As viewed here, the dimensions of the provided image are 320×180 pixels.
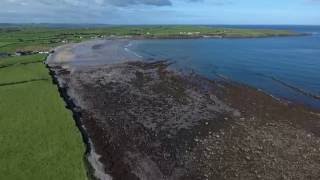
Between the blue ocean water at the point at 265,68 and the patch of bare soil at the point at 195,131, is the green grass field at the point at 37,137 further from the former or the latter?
the blue ocean water at the point at 265,68

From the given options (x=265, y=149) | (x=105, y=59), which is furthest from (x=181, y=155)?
(x=105, y=59)

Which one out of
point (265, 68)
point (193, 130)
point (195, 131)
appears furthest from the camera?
point (265, 68)

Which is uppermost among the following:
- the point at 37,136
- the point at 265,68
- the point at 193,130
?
the point at 37,136

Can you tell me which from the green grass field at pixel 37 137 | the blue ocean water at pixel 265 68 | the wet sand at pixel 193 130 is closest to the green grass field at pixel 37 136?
the green grass field at pixel 37 137

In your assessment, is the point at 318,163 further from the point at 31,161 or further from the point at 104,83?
the point at 104,83

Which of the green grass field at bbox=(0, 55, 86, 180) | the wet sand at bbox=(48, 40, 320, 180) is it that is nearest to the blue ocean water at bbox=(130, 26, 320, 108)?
the wet sand at bbox=(48, 40, 320, 180)

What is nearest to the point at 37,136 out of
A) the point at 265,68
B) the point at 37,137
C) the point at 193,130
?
the point at 37,137

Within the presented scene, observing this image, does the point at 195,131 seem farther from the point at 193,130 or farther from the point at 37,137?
the point at 37,137
